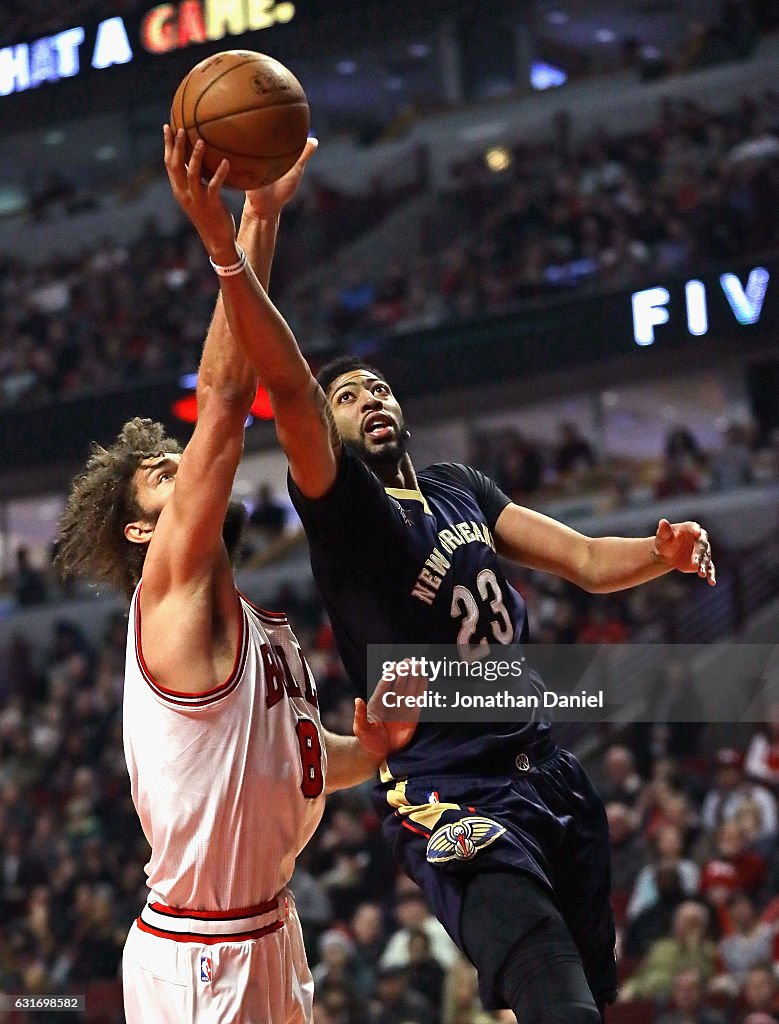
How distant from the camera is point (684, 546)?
3.79 m

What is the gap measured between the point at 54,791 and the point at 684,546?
420 inches

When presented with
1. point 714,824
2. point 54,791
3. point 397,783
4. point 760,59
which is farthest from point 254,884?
point 760,59

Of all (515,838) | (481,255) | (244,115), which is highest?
(481,255)

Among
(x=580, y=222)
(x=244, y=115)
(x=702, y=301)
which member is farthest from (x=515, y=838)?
(x=580, y=222)

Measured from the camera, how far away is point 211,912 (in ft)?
11.4

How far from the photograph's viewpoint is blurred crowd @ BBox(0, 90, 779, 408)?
1397cm

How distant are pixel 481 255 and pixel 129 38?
203 inches

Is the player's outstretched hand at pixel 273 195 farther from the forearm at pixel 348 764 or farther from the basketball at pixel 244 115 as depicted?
the forearm at pixel 348 764

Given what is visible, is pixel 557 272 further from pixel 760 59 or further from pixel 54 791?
pixel 54 791

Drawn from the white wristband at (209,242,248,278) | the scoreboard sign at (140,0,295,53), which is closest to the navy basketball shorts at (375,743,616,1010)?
the white wristband at (209,242,248,278)

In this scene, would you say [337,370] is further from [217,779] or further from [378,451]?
[217,779]

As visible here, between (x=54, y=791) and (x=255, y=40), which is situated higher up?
(x=255, y=40)

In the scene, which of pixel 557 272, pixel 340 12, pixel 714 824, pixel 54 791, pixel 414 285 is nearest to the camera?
pixel 714 824

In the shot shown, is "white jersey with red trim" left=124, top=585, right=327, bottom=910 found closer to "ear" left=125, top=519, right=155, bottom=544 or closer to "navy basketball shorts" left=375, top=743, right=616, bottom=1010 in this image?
"ear" left=125, top=519, right=155, bottom=544
